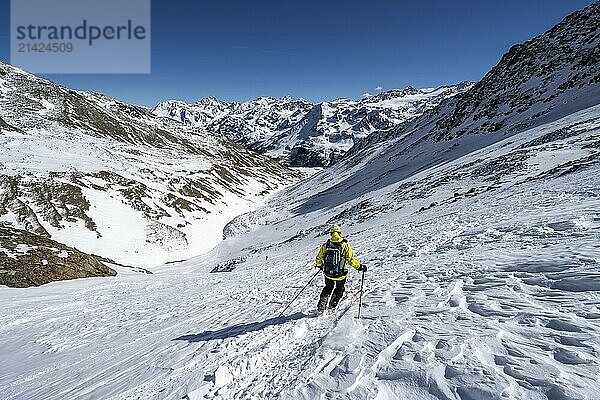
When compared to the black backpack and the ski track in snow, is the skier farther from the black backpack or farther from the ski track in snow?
the ski track in snow

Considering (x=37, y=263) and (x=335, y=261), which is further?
(x=37, y=263)

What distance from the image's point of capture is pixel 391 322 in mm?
7141

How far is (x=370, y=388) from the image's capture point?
5.07 m

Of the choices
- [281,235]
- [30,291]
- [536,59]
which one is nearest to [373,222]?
[281,235]

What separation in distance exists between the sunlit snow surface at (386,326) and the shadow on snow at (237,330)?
72 mm

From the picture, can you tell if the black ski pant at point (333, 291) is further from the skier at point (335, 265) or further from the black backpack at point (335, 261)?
the black backpack at point (335, 261)

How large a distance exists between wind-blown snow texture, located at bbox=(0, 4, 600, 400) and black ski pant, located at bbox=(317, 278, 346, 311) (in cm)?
39

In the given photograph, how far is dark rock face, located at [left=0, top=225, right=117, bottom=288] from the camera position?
21.2m

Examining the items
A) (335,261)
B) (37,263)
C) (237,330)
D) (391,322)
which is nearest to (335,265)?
(335,261)

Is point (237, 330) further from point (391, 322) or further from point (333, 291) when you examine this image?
point (391, 322)

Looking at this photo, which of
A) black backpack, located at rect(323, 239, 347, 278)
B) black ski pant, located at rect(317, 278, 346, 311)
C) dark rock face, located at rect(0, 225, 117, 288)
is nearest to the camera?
Answer: black backpack, located at rect(323, 239, 347, 278)

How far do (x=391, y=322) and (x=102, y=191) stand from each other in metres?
58.9

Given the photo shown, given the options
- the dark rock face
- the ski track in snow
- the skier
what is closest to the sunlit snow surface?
the ski track in snow

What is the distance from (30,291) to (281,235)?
22380 mm
